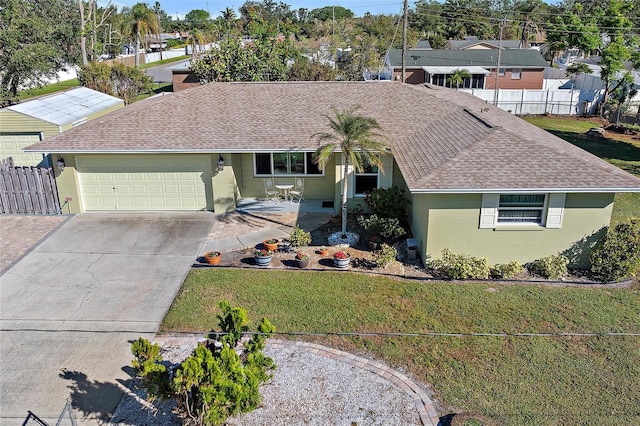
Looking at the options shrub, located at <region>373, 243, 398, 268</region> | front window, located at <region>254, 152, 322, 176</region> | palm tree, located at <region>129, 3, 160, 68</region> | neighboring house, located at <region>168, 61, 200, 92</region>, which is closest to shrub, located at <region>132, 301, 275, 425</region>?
shrub, located at <region>373, 243, 398, 268</region>

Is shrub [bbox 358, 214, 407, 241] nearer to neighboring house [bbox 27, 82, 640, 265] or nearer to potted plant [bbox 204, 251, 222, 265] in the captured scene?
neighboring house [bbox 27, 82, 640, 265]

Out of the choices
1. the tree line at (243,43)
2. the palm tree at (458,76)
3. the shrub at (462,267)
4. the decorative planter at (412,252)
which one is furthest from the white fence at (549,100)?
the shrub at (462,267)

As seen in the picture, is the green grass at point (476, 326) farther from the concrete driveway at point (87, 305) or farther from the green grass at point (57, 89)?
the green grass at point (57, 89)

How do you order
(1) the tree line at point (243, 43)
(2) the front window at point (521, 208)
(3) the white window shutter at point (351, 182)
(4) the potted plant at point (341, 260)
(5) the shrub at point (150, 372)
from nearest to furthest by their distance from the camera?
(5) the shrub at point (150, 372)
(2) the front window at point (521, 208)
(4) the potted plant at point (341, 260)
(3) the white window shutter at point (351, 182)
(1) the tree line at point (243, 43)

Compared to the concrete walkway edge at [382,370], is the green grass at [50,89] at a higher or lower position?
higher

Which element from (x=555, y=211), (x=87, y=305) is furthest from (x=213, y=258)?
(x=555, y=211)

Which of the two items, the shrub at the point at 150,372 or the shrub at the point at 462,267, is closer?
the shrub at the point at 150,372

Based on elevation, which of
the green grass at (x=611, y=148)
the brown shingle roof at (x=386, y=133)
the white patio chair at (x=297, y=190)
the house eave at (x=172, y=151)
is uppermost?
the brown shingle roof at (x=386, y=133)
